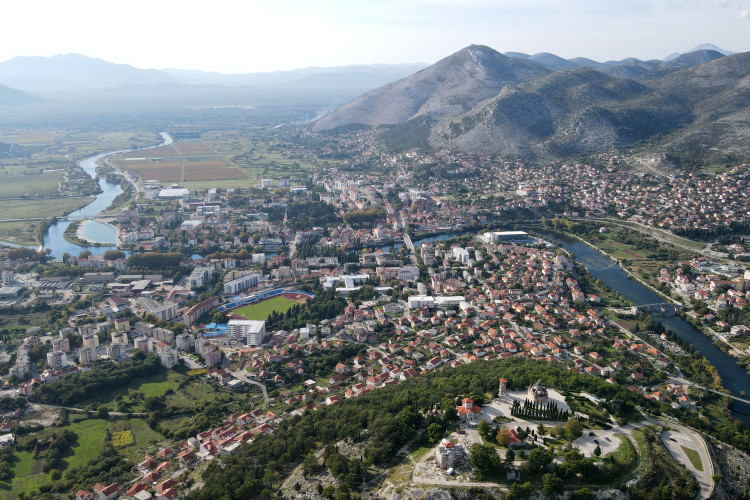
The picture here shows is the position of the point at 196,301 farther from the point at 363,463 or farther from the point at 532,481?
the point at 532,481

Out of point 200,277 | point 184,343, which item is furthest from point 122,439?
point 200,277

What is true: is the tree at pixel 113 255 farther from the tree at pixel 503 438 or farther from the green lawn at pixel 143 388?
the tree at pixel 503 438

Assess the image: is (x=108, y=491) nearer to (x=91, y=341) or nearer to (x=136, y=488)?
(x=136, y=488)

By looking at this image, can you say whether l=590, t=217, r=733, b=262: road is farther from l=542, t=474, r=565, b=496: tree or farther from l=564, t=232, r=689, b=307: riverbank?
l=542, t=474, r=565, b=496: tree

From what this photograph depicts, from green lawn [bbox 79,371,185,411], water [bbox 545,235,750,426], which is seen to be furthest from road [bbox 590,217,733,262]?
green lawn [bbox 79,371,185,411]

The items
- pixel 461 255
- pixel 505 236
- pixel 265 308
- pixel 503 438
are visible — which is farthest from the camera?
pixel 505 236

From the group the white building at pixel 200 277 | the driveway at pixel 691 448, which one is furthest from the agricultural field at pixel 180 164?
the driveway at pixel 691 448
